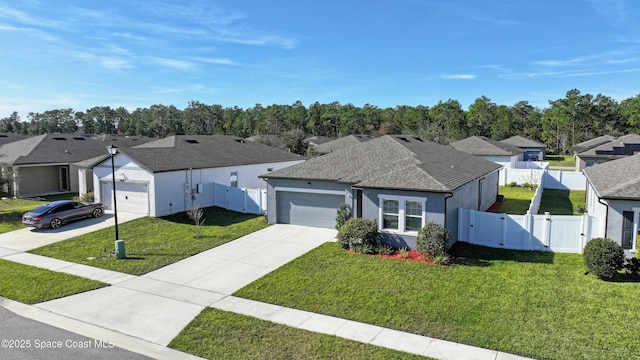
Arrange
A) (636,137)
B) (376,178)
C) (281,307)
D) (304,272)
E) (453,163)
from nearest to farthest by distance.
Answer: (281,307)
(304,272)
(376,178)
(453,163)
(636,137)

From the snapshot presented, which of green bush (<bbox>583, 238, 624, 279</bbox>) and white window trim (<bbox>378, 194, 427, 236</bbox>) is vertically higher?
white window trim (<bbox>378, 194, 427, 236</bbox>)

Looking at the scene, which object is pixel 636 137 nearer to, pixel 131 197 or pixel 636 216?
pixel 636 216

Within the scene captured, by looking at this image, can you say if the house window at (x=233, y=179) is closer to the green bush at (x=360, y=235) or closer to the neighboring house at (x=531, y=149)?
the green bush at (x=360, y=235)

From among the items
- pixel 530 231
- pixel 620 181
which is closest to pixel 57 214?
pixel 530 231

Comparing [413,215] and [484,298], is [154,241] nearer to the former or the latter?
[413,215]

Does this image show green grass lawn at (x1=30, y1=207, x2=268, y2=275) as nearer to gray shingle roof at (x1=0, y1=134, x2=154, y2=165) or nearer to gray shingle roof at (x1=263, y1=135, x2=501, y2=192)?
gray shingle roof at (x1=263, y1=135, x2=501, y2=192)

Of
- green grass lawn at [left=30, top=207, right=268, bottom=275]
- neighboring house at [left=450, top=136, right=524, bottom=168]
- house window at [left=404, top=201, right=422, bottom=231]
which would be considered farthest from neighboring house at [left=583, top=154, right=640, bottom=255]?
neighboring house at [left=450, top=136, right=524, bottom=168]

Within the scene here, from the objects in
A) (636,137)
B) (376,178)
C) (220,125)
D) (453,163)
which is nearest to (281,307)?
(376,178)
